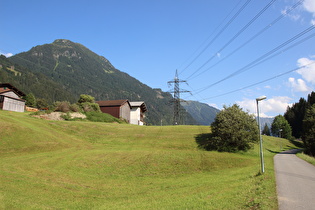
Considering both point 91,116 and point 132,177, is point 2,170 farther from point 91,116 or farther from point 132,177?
point 91,116

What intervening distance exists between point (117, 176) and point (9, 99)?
57.8m

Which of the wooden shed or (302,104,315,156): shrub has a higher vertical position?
the wooden shed

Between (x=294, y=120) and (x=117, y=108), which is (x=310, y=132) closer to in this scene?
(x=117, y=108)

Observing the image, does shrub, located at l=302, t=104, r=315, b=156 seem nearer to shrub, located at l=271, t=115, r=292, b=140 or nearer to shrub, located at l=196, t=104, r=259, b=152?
shrub, located at l=196, t=104, r=259, b=152

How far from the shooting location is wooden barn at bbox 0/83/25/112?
61094 millimetres

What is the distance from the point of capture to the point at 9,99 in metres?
63.4

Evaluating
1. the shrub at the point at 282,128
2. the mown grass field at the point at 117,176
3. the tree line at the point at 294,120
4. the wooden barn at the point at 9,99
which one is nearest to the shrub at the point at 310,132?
the mown grass field at the point at 117,176

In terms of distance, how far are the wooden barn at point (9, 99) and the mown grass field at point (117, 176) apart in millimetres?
25726

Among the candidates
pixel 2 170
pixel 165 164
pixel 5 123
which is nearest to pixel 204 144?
pixel 165 164

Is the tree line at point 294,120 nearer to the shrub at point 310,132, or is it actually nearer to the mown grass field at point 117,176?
the shrub at point 310,132

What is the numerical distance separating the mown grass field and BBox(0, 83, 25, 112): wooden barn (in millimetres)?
25726

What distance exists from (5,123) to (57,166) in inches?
753

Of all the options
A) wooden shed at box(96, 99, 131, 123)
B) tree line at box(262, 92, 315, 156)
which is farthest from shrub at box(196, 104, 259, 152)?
tree line at box(262, 92, 315, 156)

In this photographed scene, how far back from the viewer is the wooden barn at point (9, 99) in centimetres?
6109
